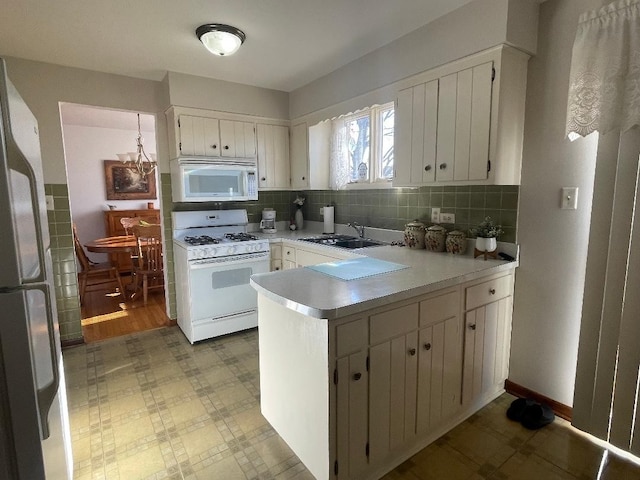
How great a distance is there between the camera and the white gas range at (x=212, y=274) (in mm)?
2971

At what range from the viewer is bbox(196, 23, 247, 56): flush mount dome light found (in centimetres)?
212

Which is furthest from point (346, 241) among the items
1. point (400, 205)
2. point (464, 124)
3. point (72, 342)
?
point (72, 342)

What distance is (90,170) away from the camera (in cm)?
547

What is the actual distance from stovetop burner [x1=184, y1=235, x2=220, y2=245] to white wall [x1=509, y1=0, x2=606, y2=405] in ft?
7.80

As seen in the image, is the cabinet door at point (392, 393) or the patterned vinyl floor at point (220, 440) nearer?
the cabinet door at point (392, 393)

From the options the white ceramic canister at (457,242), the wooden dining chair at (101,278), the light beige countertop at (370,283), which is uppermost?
the white ceramic canister at (457,242)

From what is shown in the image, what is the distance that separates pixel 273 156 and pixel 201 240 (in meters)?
1.14

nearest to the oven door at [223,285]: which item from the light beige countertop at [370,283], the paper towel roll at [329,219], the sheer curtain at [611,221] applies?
the paper towel roll at [329,219]

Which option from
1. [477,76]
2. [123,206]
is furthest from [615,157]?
[123,206]

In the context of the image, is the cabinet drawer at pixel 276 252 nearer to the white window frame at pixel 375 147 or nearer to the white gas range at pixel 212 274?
the white gas range at pixel 212 274

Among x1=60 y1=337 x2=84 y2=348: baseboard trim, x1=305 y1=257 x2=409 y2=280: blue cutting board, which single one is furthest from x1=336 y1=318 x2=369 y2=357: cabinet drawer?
x1=60 y1=337 x2=84 y2=348: baseboard trim

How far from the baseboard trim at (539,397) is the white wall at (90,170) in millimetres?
5831

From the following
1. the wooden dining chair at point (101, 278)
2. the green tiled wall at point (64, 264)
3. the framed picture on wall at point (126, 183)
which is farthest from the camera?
the framed picture on wall at point (126, 183)

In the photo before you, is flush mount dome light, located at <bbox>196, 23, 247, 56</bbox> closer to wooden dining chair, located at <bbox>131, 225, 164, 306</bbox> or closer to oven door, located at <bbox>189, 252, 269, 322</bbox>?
Answer: oven door, located at <bbox>189, 252, 269, 322</bbox>
